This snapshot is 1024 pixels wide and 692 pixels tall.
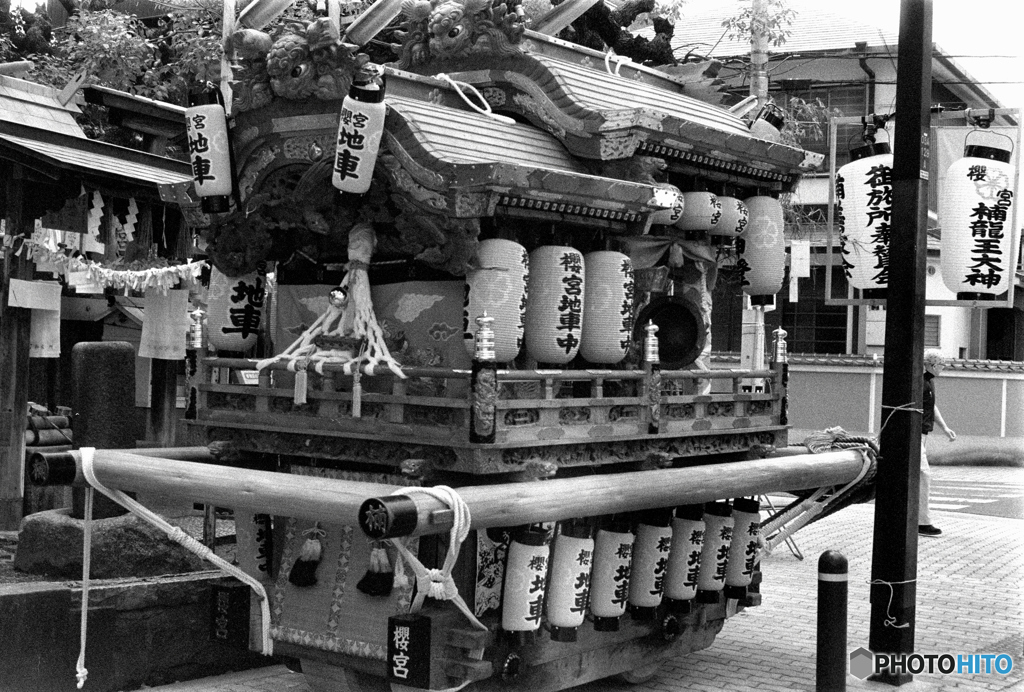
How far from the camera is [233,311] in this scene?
27.6 ft

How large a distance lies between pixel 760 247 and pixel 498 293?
126 inches

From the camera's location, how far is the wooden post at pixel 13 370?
11289 millimetres

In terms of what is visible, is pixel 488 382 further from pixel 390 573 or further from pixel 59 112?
pixel 59 112

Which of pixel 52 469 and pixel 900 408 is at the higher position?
pixel 900 408

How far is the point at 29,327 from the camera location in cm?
1186

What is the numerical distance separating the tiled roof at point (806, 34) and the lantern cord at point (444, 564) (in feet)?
75.4

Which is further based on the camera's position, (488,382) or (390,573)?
(390,573)

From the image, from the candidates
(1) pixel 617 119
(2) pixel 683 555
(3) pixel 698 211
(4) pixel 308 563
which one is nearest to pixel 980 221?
(3) pixel 698 211

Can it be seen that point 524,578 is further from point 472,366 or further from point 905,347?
point 905,347

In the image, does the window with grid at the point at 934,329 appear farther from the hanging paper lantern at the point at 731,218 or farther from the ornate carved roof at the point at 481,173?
the ornate carved roof at the point at 481,173

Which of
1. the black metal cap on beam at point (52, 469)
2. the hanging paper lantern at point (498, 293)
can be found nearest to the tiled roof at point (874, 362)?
the hanging paper lantern at point (498, 293)

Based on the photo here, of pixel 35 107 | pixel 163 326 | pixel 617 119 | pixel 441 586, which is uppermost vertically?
pixel 35 107

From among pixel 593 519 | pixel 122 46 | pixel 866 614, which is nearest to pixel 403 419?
pixel 593 519

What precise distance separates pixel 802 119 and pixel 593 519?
661 inches
